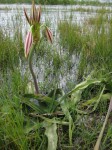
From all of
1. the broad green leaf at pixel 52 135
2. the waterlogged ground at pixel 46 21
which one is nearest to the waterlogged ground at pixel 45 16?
the waterlogged ground at pixel 46 21

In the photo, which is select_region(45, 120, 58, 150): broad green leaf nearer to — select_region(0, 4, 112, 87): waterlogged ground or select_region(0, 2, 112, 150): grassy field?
select_region(0, 2, 112, 150): grassy field

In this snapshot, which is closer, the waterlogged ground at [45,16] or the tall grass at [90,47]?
the tall grass at [90,47]

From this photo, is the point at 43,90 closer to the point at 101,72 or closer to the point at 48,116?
the point at 101,72

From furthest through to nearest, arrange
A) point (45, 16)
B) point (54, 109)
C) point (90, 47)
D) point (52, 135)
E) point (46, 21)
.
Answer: point (46, 21) < point (45, 16) < point (90, 47) < point (54, 109) < point (52, 135)

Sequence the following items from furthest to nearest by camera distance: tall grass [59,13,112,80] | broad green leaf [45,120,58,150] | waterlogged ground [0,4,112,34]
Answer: waterlogged ground [0,4,112,34]
tall grass [59,13,112,80]
broad green leaf [45,120,58,150]

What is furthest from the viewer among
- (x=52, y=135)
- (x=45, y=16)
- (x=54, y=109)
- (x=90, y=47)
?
(x=45, y=16)

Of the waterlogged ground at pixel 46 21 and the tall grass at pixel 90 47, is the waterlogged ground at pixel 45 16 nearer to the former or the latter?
the waterlogged ground at pixel 46 21

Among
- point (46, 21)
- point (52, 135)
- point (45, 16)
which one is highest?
point (45, 16)

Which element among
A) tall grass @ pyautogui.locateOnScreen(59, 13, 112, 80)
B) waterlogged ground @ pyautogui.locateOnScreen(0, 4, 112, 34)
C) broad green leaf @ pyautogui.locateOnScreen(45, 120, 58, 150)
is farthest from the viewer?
waterlogged ground @ pyautogui.locateOnScreen(0, 4, 112, 34)

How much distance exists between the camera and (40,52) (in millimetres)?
3697

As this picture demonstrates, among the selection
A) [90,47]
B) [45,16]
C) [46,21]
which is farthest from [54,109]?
[46,21]

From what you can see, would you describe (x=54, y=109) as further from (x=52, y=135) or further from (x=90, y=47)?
(x=90, y=47)

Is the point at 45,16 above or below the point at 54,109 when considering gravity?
above

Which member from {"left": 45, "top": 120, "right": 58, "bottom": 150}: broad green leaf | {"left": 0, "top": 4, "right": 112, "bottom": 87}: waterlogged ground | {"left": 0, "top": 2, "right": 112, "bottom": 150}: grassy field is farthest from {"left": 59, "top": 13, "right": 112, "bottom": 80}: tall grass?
{"left": 45, "top": 120, "right": 58, "bottom": 150}: broad green leaf
